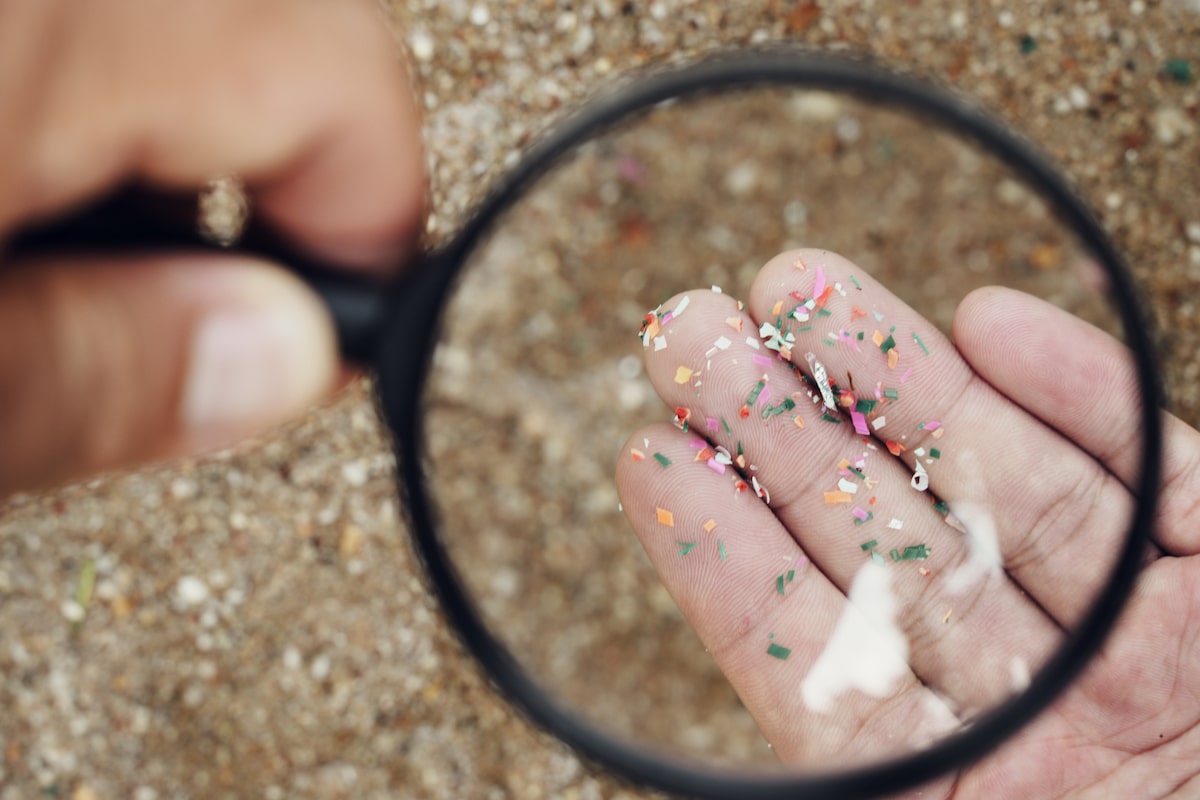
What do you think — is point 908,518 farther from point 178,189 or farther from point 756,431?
point 178,189

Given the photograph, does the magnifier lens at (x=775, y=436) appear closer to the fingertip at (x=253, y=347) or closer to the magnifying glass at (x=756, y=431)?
the magnifying glass at (x=756, y=431)

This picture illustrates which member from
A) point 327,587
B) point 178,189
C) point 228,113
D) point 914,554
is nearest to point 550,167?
point 228,113

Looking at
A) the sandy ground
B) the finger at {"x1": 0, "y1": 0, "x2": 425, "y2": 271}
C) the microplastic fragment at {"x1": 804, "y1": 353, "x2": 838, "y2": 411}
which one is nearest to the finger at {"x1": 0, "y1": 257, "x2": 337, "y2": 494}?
the finger at {"x1": 0, "y1": 0, "x2": 425, "y2": 271}

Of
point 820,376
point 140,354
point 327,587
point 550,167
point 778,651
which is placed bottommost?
point 327,587

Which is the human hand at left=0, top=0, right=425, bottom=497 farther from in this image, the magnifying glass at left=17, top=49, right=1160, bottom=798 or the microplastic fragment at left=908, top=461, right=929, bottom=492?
the microplastic fragment at left=908, top=461, right=929, bottom=492

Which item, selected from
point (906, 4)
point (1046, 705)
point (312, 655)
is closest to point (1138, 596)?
point (1046, 705)

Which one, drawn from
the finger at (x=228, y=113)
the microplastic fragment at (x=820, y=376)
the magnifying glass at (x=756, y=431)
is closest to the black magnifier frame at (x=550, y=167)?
the magnifying glass at (x=756, y=431)
